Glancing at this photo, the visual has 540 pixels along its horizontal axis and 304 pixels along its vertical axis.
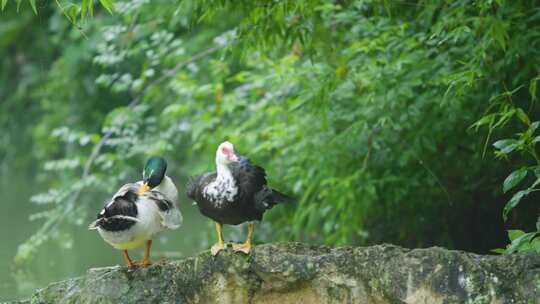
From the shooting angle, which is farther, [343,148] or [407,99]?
[343,148]

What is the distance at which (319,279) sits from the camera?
163 inches

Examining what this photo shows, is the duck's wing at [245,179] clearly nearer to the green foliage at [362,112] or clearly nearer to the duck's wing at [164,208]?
the duck's wing at [164,208]

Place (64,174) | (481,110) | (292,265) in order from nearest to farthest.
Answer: (292,265)
(481,110)
(64,174)

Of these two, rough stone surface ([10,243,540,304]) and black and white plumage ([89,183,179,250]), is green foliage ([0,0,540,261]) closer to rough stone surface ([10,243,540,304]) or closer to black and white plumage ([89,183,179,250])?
rough stone surface ([10,243,540,304])

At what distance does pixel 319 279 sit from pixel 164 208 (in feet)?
3.22

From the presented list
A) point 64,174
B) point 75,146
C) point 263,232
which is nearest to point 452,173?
point 263,232

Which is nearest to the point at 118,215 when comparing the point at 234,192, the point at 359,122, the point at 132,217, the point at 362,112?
the point at 132,217

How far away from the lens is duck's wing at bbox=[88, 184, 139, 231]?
439 centimetres

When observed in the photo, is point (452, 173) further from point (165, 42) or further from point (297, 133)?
point (165, 42)

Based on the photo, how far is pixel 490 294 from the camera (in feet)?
12.3

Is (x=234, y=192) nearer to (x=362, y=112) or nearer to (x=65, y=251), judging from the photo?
(x=362, y=112)

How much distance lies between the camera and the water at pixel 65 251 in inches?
332

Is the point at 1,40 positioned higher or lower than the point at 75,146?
higher

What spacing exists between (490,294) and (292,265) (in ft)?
3.01
